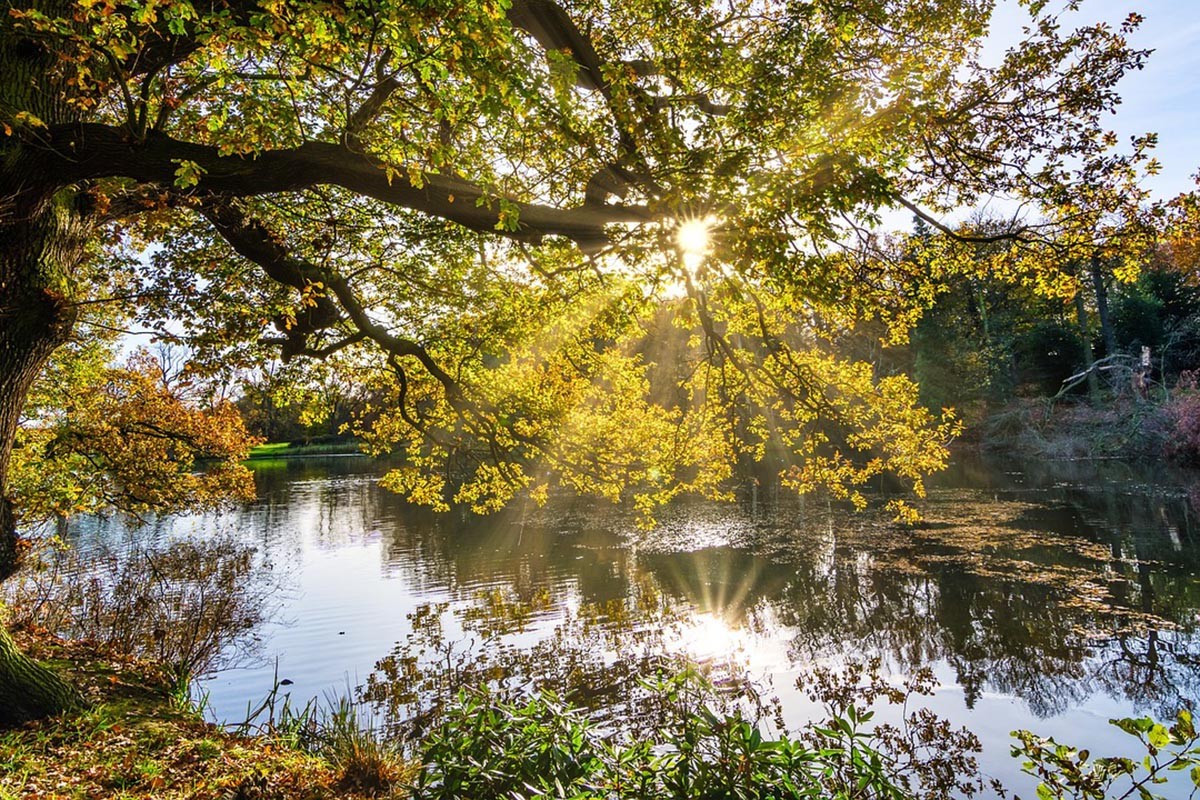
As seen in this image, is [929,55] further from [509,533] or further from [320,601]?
[509,533]

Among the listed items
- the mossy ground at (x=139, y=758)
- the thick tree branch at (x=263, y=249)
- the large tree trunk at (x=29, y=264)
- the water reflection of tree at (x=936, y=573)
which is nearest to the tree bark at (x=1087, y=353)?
the water reflection of tree at (x=936, y=573)

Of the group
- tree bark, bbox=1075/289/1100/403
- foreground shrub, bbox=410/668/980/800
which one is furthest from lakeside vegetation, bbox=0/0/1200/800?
tree bark, bbox=1075/289/1100/403

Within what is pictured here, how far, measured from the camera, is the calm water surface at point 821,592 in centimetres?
840

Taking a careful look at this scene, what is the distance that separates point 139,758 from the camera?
14.5ft

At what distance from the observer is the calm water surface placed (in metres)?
8.40

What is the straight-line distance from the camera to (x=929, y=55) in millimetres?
7004

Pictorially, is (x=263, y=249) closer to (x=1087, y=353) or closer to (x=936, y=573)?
(x=936, y=573)

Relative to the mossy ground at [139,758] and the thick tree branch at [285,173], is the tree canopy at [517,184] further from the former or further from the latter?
the mossy ground at [139,758]

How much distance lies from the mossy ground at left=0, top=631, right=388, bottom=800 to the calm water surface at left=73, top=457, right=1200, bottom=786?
2679 millimetres

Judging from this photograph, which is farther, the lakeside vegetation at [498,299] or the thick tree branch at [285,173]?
the thick tree branch at [285,173]

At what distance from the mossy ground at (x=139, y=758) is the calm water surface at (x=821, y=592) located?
8.79ft

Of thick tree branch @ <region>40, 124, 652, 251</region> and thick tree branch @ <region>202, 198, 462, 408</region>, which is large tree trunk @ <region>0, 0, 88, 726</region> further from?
thick tree branch @ <region>202, 198, 462, 408</region>

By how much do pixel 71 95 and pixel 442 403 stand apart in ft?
17.4

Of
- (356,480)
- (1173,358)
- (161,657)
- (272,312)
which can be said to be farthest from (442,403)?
(1173,358)
